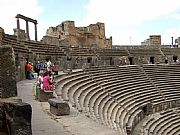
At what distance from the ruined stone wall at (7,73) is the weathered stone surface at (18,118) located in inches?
37.4

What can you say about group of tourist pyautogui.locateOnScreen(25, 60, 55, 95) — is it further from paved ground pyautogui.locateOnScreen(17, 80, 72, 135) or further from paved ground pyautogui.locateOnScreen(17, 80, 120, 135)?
paved ground pyautogui.locateOnScreen(17, 80, 120, 135)

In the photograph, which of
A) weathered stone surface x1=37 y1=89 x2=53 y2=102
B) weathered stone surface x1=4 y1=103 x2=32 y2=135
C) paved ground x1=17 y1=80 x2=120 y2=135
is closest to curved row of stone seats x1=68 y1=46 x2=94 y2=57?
weathered stone surface x1=37 y1=89 x2=53 y2=102

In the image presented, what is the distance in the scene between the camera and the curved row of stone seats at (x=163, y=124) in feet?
51.4

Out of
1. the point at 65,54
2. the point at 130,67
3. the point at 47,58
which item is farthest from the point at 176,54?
the point at 47,58

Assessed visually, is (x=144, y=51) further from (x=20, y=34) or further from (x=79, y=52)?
(x=20, y=34)

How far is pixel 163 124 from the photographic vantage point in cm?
1675

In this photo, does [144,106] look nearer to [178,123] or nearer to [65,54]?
[178,123]

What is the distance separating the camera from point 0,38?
61.1 ft

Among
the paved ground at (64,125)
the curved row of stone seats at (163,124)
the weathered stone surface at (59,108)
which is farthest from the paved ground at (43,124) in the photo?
the curved row of stone seats at (163,124)

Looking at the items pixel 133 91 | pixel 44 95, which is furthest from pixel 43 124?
pixel 133 91

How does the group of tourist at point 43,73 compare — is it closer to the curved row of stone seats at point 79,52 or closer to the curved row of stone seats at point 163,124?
the curved row of stone seats at point 163,124

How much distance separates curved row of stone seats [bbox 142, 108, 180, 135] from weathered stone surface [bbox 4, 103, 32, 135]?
34.9ft

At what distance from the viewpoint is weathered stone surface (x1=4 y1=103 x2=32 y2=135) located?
476cm

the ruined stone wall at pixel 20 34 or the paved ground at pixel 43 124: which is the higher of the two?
the ruined stone wall at pixel 20 34
